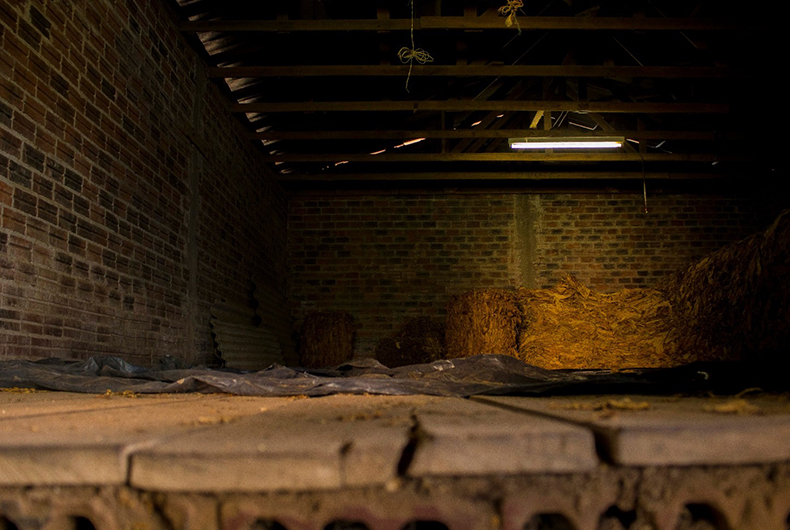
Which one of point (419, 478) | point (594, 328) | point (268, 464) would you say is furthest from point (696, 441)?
point (594, 328)

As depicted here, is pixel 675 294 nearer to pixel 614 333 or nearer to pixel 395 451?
Answer: pixel 614 333

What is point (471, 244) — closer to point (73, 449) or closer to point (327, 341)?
point (327, 341)

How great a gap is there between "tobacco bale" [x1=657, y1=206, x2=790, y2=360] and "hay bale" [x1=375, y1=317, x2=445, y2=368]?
3.34 metres

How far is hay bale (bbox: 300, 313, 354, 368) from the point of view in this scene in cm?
846

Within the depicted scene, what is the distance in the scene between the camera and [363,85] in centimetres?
636

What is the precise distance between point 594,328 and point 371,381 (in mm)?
6061

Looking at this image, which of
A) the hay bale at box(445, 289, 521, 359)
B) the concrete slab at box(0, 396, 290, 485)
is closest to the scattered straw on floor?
the concrete slab at box(0, 396, 290, 485)

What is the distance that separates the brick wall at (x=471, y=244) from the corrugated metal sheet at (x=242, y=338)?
5.62 feet

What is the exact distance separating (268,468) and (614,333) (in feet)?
25.0

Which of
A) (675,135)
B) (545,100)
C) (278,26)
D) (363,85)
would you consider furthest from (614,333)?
(278,26)

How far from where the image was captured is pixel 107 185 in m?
3.78

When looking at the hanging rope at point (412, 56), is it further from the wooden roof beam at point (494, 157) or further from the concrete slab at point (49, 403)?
the concrete slab at point (49, 403)

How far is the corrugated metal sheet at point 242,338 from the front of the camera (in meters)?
5.71

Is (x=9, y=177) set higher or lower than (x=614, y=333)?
higher
